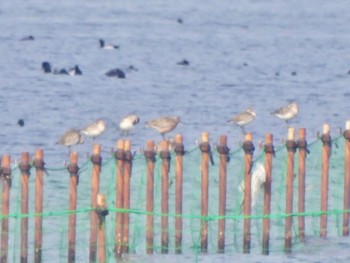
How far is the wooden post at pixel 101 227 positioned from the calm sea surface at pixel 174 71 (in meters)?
1.21

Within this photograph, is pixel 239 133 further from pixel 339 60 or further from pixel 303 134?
pixel 339 60

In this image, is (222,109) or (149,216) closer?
(149,216)

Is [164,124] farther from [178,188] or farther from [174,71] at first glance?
[174,71]

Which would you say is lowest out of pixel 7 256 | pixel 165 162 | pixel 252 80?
pixel 7 256

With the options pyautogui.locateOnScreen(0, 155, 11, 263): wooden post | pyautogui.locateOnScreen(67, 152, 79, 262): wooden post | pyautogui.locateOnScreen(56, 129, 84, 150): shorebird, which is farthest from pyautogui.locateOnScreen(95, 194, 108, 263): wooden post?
pyautogui.locateOnScreen(56, 129, 84, 150): shorebird

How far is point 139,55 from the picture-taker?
52781mm

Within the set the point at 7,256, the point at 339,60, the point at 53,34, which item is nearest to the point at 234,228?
the point at 7,256

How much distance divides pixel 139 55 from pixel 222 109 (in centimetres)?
1641

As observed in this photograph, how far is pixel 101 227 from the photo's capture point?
56.1 ft

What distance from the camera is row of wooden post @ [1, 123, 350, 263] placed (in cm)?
1766

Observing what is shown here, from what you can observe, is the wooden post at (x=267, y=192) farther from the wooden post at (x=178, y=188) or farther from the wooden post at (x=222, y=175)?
the wooden post at (x=178, y=188)

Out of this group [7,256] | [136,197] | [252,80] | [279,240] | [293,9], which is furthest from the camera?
[293,9]

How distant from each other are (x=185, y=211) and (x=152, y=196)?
132 inches

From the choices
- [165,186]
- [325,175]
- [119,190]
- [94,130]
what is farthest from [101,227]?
[94,130]
